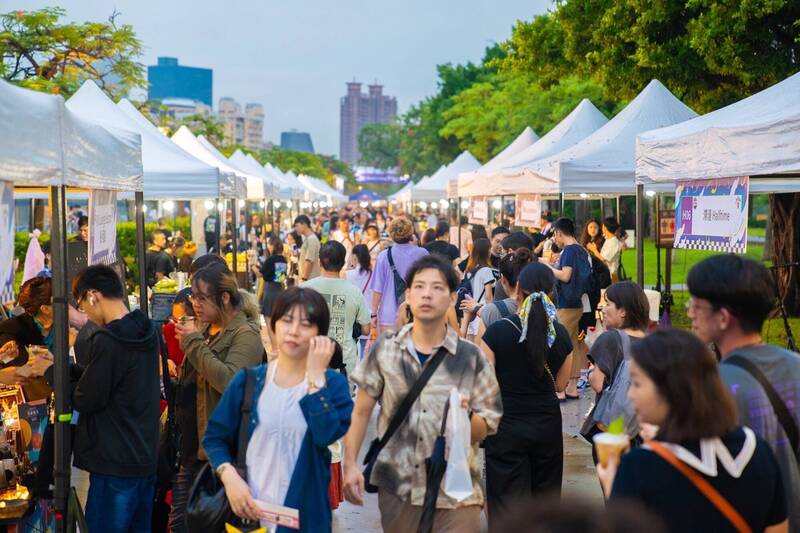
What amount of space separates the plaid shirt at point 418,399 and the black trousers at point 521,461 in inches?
47.8

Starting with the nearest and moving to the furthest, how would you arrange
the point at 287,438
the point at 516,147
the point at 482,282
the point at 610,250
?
the point at 287,438 → the point at 482,282 → the point at 610,250 → the point at 516,147

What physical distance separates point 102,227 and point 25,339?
1159mm

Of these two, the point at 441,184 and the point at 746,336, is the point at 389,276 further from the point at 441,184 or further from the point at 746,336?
the point at 441,184

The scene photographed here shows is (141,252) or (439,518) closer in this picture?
(439,518)

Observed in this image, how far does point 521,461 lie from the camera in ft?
17.7

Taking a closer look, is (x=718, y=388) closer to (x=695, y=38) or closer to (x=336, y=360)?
(x=336, y=360)

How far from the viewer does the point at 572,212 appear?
4691cm

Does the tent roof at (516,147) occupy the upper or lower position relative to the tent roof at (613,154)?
upper

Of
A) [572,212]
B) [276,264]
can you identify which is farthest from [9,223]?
[572,212]

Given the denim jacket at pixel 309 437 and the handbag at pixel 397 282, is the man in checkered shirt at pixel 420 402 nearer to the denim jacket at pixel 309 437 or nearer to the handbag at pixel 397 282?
the denim jacket at pixel 309 437

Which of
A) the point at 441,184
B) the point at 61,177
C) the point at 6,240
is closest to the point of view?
the point at 6,240

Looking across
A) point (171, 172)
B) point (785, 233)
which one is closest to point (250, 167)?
point (785, 233)

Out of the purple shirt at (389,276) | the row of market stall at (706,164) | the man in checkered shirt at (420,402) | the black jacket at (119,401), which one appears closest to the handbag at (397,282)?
the purple shirt at (389,276)

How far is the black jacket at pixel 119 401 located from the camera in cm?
479
